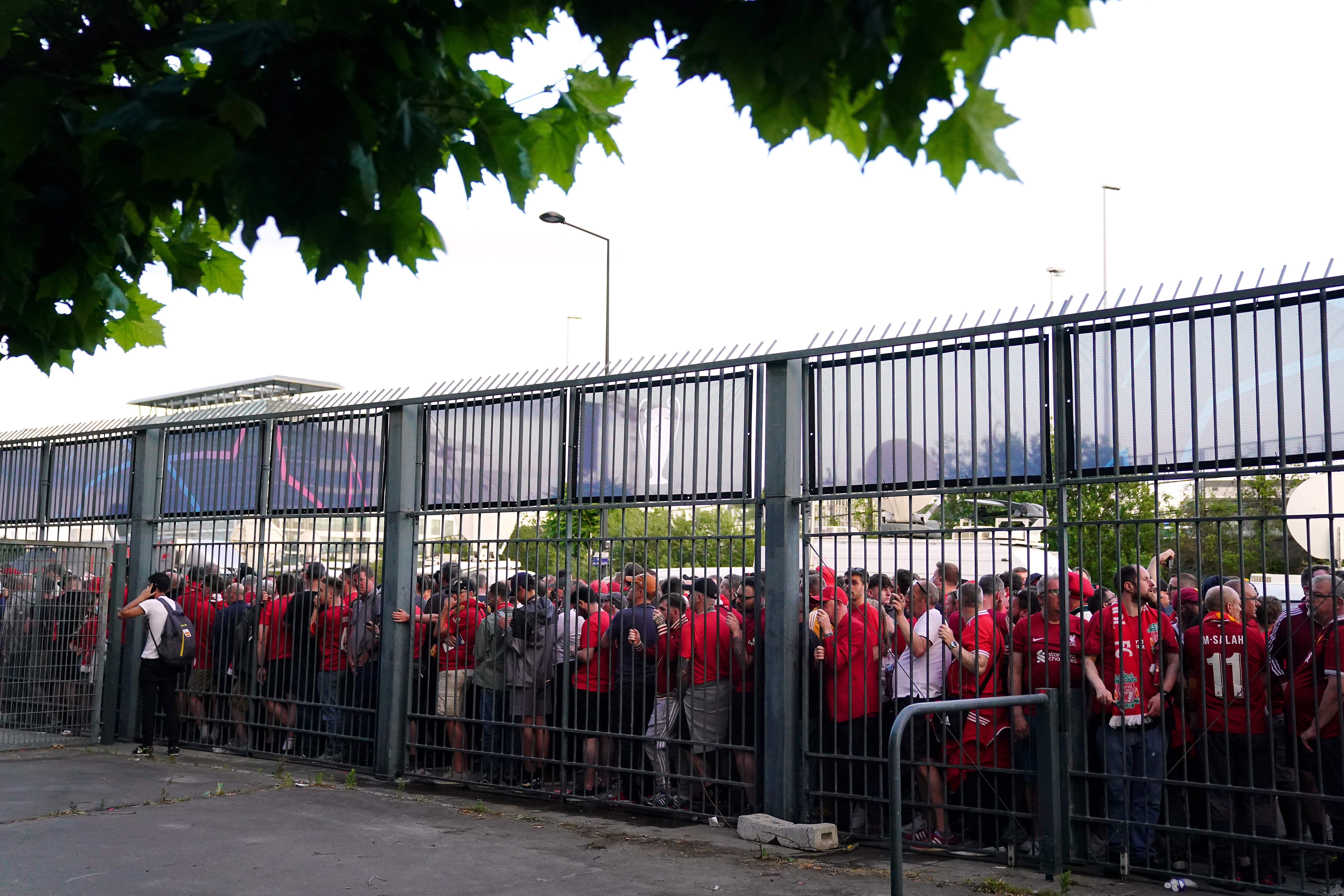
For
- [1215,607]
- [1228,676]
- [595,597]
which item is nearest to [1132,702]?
[1228,676]

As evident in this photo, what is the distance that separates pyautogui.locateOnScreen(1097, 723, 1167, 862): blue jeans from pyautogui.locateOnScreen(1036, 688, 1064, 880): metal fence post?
31 centimetres

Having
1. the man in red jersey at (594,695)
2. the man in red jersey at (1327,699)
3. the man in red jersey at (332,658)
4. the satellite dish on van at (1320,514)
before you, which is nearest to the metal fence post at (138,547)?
the man in red jersey at (332,658)

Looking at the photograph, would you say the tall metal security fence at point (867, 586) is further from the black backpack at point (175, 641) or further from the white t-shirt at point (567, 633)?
the black backpack at point (175, 641)

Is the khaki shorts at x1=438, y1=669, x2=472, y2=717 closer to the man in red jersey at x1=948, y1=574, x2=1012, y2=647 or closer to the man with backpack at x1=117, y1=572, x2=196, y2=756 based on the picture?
the man with backpack at x1=117, y1=572, x2=196, y2=756

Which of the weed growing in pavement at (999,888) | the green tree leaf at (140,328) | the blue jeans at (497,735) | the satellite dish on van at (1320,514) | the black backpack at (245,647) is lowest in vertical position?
the weed growing in pavement at (999,888)

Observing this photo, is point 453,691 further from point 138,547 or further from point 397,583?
point 138,547

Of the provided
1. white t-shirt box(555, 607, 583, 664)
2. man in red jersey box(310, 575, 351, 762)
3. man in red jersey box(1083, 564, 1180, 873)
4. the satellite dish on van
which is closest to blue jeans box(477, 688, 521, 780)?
white t-shirt box(555, 607, 583, 664)

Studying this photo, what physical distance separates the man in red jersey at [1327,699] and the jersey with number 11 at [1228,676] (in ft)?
0.76

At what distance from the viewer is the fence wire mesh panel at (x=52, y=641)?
13500 mm

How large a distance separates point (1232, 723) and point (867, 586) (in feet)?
8.26

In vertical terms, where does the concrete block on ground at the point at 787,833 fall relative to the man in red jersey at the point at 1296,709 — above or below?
below

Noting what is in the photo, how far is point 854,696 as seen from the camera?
883cm

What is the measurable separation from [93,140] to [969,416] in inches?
239

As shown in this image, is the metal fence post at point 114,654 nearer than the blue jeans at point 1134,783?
No
